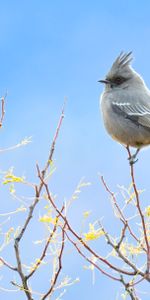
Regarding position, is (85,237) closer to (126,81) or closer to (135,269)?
(135,269)

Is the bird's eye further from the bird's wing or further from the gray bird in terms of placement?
the bird's wing

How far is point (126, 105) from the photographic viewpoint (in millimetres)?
7012

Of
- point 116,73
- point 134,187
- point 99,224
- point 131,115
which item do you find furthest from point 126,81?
point 99,224

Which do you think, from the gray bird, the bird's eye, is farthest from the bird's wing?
the bird's eye

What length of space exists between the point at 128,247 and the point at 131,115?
3239mm

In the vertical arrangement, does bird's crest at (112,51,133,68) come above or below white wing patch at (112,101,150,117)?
above

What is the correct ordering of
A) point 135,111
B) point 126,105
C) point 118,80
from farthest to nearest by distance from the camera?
point 118,80
point 126,105
point 135,111

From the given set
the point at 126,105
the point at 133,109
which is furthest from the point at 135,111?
the point at 126,105

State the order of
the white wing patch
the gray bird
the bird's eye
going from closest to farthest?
the gray bird → the white wing patch → the bird's eye

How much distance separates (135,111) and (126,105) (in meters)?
0.18

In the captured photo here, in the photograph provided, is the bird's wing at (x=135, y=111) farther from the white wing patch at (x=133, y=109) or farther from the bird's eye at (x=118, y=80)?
the bird's eye at (x=118, y=80)

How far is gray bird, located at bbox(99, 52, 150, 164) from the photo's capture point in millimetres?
6691

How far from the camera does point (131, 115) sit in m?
6.80

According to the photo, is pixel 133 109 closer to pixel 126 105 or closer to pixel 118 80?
pixel 126 105
